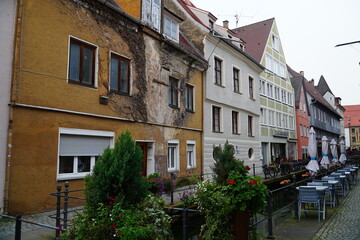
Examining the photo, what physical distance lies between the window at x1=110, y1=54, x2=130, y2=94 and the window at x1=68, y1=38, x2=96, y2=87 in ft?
3.15

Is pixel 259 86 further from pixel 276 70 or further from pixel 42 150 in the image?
pixel 42 150

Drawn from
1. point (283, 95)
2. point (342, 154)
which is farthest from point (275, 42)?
point (342, 154)

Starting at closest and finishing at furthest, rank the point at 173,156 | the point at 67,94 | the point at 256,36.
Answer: the point at 67,94
the point at 173,156
the point at 256,36

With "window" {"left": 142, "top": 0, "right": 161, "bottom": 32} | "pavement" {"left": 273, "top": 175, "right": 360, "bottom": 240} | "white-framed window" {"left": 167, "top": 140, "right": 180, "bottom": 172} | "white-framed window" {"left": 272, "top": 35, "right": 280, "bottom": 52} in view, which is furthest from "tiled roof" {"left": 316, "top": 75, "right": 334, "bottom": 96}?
"pavement" {"left": 273, "top": 175, "right": 360, "bottom": 240}

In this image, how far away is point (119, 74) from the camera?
11766 mm

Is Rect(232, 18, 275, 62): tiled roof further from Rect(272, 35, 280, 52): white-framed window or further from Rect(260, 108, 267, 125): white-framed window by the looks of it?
Rect(260, 108, 267, 125): white-framed window

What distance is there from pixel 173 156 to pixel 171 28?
652 cm

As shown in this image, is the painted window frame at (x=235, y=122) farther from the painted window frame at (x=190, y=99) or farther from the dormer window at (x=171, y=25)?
the dormer window at (x=171, y=25)

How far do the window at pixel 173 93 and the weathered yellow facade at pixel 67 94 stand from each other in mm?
512

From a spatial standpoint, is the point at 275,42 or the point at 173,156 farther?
the point at 275,42

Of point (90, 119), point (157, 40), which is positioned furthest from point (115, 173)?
point (157, 40)

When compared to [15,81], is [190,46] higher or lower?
higher

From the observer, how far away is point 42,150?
8.51 m

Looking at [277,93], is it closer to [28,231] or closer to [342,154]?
[342,154]
